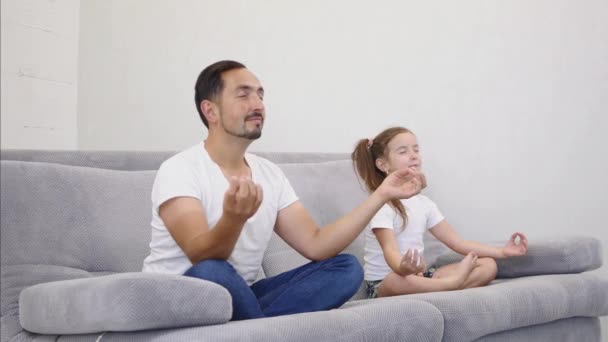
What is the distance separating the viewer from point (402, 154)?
Answer: 9.82 ft

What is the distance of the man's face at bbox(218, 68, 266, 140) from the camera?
233 centimetres

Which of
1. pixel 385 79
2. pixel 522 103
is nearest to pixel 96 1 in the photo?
pixel 385 79

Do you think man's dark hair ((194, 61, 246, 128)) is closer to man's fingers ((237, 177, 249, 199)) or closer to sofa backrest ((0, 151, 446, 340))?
sofa backrest ((0, 151, 446, 340))

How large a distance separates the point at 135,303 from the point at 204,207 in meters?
0.53

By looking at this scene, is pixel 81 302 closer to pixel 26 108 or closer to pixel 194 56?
pixel 26 108

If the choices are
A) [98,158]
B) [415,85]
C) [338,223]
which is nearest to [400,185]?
[338,223]

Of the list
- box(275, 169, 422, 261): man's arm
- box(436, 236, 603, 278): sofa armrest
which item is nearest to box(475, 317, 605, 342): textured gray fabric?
box(436, 236, 603, 278): sofa armrest

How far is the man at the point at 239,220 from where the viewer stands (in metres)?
2.04

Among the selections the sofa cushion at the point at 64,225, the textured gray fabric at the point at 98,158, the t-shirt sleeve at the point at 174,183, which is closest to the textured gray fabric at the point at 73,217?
the sofa cushion at the point at 64,225

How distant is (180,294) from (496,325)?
3.09ft

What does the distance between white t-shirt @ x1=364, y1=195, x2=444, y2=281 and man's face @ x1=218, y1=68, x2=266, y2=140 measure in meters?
0.66

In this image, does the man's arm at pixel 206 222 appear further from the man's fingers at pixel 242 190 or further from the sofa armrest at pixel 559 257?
the sofa armrest at pixel 559 257

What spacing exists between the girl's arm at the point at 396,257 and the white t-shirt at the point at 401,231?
0.03 metres

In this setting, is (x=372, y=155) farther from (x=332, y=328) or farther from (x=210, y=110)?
(x=332, y=328)
